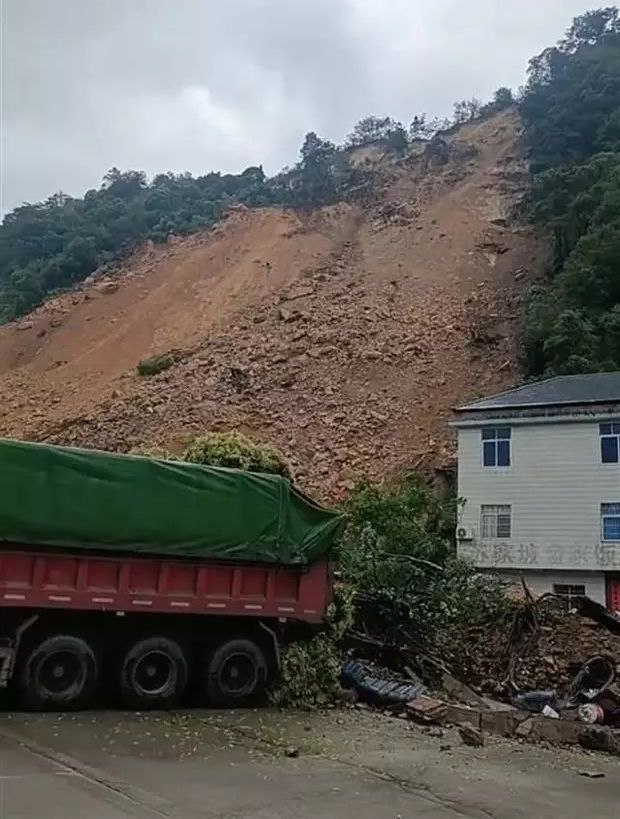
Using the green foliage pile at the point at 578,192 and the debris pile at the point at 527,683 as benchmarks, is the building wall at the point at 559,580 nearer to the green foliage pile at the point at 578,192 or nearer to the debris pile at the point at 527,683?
the green foliage pile at the point at 578,192

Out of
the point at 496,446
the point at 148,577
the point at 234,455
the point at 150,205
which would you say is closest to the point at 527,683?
the point at 148,577

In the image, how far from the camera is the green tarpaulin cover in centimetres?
1048

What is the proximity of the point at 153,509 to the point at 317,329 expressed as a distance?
109ft

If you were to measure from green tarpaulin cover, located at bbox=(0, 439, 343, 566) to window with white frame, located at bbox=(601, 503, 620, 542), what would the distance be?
15.6m

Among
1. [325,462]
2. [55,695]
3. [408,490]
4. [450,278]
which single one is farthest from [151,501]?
[450,278]

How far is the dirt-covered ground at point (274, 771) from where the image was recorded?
684 cm

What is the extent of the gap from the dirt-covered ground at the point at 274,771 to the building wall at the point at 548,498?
1634 centimetres

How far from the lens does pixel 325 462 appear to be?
3416cm

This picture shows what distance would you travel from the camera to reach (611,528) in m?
26.0

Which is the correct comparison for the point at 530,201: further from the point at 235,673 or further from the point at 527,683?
the point at 235,673

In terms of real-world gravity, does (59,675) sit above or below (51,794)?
above

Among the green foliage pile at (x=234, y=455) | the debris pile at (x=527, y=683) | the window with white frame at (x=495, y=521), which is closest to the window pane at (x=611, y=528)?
the window with white frame at (x=495, y=521)

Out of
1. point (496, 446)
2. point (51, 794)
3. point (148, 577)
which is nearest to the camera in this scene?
point (51, 794)

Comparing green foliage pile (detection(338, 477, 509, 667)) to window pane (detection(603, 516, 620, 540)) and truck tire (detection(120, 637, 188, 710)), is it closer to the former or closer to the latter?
truck tire (detection(120, 637, 188, 710))
